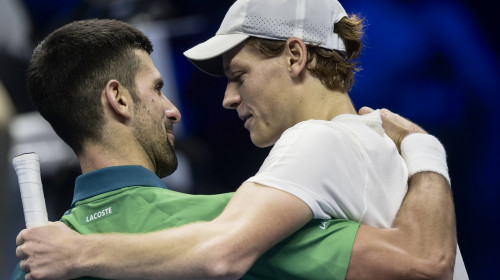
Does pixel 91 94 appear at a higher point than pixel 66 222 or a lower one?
higher

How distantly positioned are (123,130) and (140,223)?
1.11ft

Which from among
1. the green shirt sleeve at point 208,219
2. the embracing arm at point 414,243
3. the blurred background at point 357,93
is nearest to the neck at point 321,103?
the embracing arm at point 414,243

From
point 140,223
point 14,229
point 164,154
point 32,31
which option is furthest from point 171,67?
point 140,223

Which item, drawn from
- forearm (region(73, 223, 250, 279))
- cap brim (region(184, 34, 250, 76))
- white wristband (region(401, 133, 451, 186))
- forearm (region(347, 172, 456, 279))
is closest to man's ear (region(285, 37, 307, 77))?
cap brim (region(184, 34, 250, 76))

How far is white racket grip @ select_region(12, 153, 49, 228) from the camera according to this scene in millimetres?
1849

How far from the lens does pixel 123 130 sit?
203 cm

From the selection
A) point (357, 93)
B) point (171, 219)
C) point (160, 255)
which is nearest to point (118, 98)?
point (171, 219)

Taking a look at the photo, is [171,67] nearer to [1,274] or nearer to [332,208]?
[1,274]

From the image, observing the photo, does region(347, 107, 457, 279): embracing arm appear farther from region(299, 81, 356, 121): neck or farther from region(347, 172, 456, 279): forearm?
region(299, 81, 356, 121): neck

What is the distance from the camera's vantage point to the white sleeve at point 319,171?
1676mm

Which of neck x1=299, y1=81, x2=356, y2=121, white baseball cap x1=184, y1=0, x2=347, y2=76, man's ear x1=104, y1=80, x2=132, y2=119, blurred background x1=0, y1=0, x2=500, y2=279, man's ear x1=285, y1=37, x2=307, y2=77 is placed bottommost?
blurred background x1=0, y1=0, x2=500, y2=279

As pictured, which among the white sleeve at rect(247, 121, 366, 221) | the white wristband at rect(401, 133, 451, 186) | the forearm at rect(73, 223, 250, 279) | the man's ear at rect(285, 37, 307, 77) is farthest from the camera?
the man's ear at rect(285, 37, 307, 77)

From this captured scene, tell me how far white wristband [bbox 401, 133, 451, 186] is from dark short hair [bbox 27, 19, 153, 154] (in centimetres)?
72

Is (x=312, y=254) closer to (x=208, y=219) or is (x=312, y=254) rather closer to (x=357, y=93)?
(x=208, y=219)
